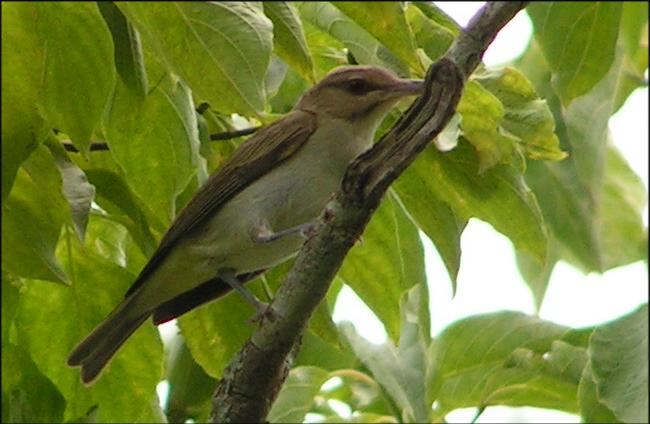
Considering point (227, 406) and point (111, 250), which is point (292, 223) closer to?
point (111, 250)

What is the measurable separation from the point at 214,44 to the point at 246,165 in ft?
5.89

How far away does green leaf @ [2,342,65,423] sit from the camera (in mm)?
3617

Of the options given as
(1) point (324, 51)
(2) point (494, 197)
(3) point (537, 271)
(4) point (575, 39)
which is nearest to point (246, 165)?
(1) point (324, 51)

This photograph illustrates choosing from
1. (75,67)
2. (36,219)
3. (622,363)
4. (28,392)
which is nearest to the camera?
(75,67)

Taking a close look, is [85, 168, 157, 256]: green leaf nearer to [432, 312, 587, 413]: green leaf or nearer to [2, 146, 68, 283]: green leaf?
[2, 146, 68, 283]: green leaf

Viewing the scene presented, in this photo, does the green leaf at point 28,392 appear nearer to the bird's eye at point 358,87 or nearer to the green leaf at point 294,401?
the green leaf at point 294,401

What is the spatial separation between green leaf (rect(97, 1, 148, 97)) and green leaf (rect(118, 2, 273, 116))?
468 millimetres

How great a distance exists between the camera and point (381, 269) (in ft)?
12.8

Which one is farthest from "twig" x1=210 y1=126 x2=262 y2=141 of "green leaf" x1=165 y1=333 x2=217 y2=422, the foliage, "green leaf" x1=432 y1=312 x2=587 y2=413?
"green leaf" x1=432 y1=312 x2=587 y2=413

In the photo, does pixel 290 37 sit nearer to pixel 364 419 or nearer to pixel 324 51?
pixel 324 51

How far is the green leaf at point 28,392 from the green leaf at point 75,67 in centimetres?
83

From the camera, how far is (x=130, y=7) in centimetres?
262

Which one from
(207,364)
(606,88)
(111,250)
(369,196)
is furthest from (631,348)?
(111,250)

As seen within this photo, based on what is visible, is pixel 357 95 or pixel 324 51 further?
pixel 357 95
